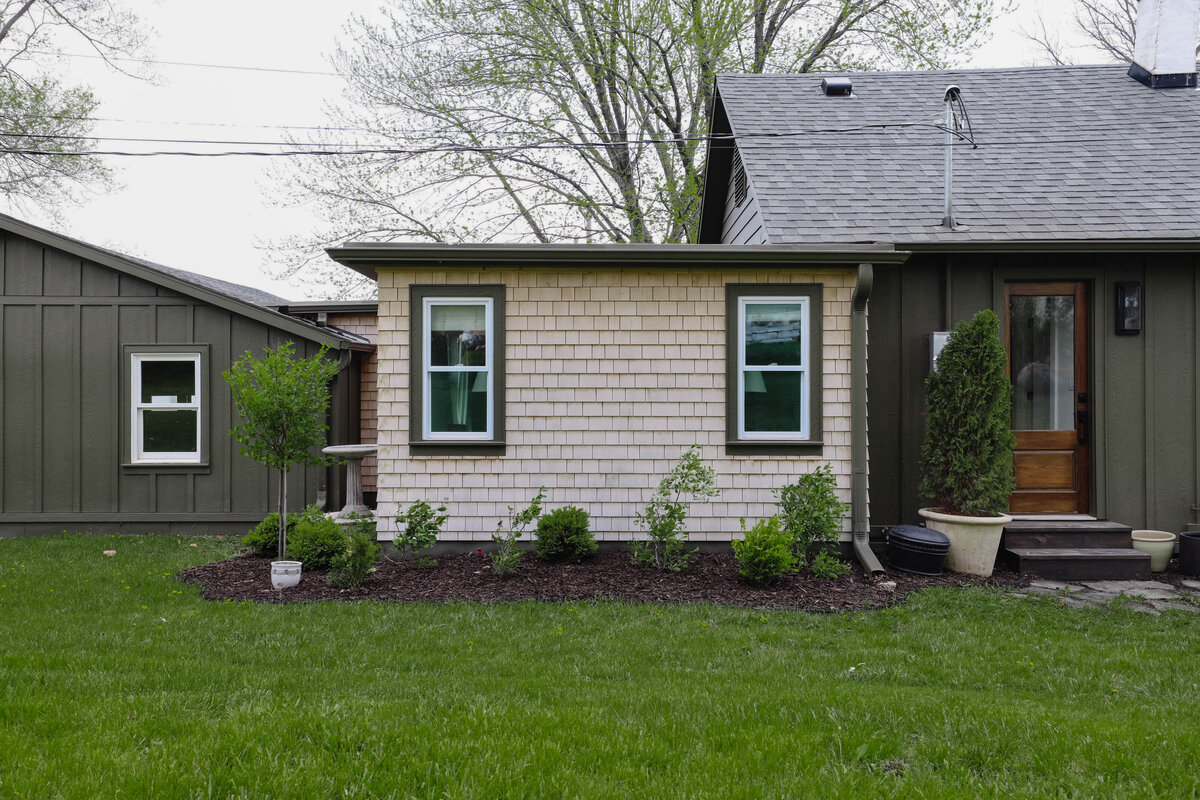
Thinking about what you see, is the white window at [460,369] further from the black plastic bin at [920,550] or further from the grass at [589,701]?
the black plastic bin at [920,550]

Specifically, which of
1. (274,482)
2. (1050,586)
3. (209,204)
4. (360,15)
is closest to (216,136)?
(274,482)

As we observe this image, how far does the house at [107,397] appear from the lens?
882 cm

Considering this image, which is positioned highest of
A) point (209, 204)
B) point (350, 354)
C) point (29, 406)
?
point (209, 204)

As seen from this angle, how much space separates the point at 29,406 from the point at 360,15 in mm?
11084

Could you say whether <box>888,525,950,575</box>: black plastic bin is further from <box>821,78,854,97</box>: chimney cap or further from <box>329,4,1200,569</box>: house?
<box>821,78,854,97</box>: chimney cap

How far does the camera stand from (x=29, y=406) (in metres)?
8.84

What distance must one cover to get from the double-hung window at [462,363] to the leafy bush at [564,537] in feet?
3.03

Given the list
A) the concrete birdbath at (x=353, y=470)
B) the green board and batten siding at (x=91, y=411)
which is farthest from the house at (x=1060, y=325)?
the green board and batten siding at (x=91, y=411)

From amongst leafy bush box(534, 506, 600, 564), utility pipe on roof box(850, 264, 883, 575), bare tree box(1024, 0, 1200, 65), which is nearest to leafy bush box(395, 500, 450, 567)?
leafy bush box(534, 506, 600, 564)

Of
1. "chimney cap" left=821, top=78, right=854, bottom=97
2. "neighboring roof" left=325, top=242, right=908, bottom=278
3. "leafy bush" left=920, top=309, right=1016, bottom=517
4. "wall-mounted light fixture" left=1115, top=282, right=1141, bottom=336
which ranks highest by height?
"chimney cap" left=821, top=78, right=854, bottom=97

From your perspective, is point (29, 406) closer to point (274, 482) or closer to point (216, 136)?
point (274, 482)

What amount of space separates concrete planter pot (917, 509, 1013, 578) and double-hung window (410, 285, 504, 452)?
13.5ft

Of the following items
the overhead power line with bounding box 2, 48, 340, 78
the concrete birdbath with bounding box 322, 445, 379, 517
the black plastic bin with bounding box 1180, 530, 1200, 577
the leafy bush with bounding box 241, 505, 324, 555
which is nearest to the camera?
the black plastic bin with bounding box 1180, 530, 1200, 577

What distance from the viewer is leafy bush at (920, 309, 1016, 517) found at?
21.7 ft
